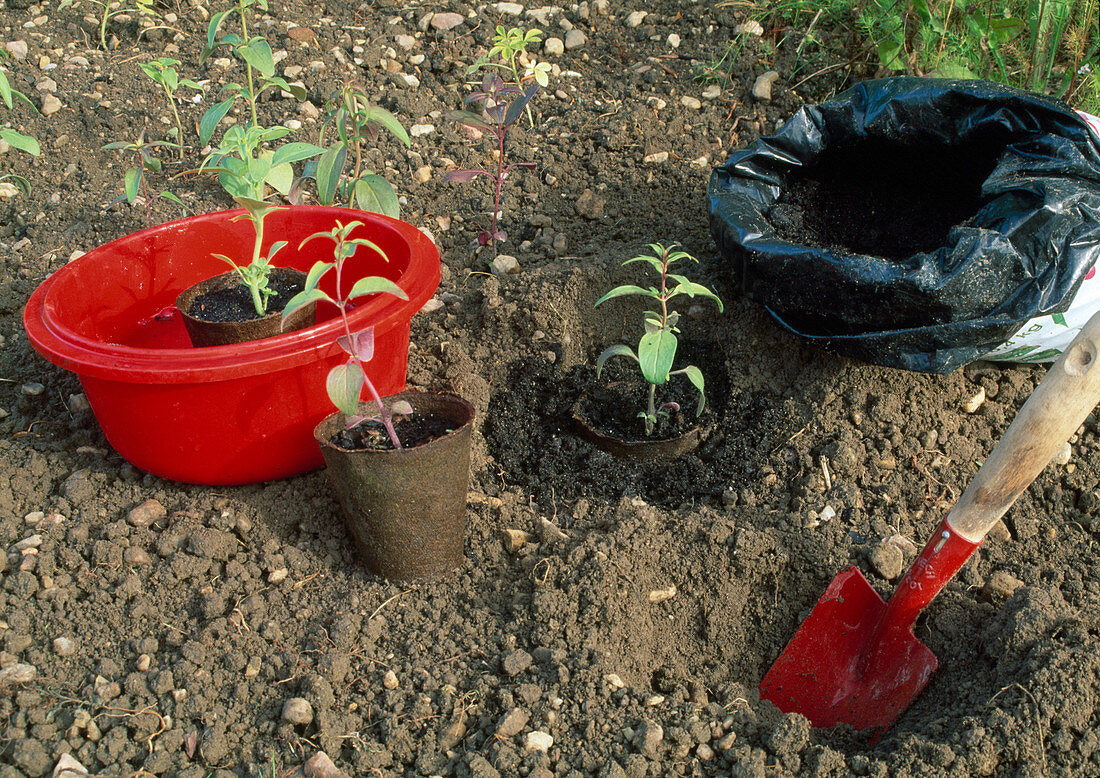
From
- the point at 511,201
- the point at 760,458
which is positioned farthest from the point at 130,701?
the point at 511,201

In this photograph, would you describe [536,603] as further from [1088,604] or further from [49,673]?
[1088,604]

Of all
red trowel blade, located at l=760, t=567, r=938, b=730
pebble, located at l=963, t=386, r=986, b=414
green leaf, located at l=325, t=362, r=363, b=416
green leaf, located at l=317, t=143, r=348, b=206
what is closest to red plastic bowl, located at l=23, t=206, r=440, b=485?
green leaf, located at l=317, t=143, r=348, b=206

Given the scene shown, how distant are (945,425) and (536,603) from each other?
1.17 meters

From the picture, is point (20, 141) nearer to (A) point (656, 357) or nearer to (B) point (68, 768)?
(B) point (68, 768)

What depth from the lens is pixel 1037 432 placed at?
1.38m

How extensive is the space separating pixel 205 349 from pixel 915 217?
2093 mm

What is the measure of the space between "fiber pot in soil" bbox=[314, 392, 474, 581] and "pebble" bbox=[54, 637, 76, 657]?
59 centimetres

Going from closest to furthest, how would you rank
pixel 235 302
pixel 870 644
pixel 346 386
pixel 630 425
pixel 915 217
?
pixel 346 386 < pixel 870 644 < pixel 235 302 < pixel 630 425 < pixel 915 217

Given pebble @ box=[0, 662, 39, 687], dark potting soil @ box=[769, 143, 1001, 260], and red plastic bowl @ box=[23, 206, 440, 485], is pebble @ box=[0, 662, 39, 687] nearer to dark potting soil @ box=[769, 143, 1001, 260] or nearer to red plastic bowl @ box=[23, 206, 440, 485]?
red plastic bowl @ box=[23, 206, 440, 485]

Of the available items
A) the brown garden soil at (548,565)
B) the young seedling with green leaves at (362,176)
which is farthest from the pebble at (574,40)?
the young seedling with green leaves at (362,176)

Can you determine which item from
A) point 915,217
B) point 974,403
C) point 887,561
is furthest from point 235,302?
point 915,217

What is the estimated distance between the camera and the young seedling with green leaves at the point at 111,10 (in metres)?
3.33

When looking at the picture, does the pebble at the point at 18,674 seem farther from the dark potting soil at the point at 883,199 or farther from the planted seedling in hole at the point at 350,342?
the dark potting soil at the point at 883,199

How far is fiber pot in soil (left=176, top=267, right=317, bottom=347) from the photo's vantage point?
1.93 meters
